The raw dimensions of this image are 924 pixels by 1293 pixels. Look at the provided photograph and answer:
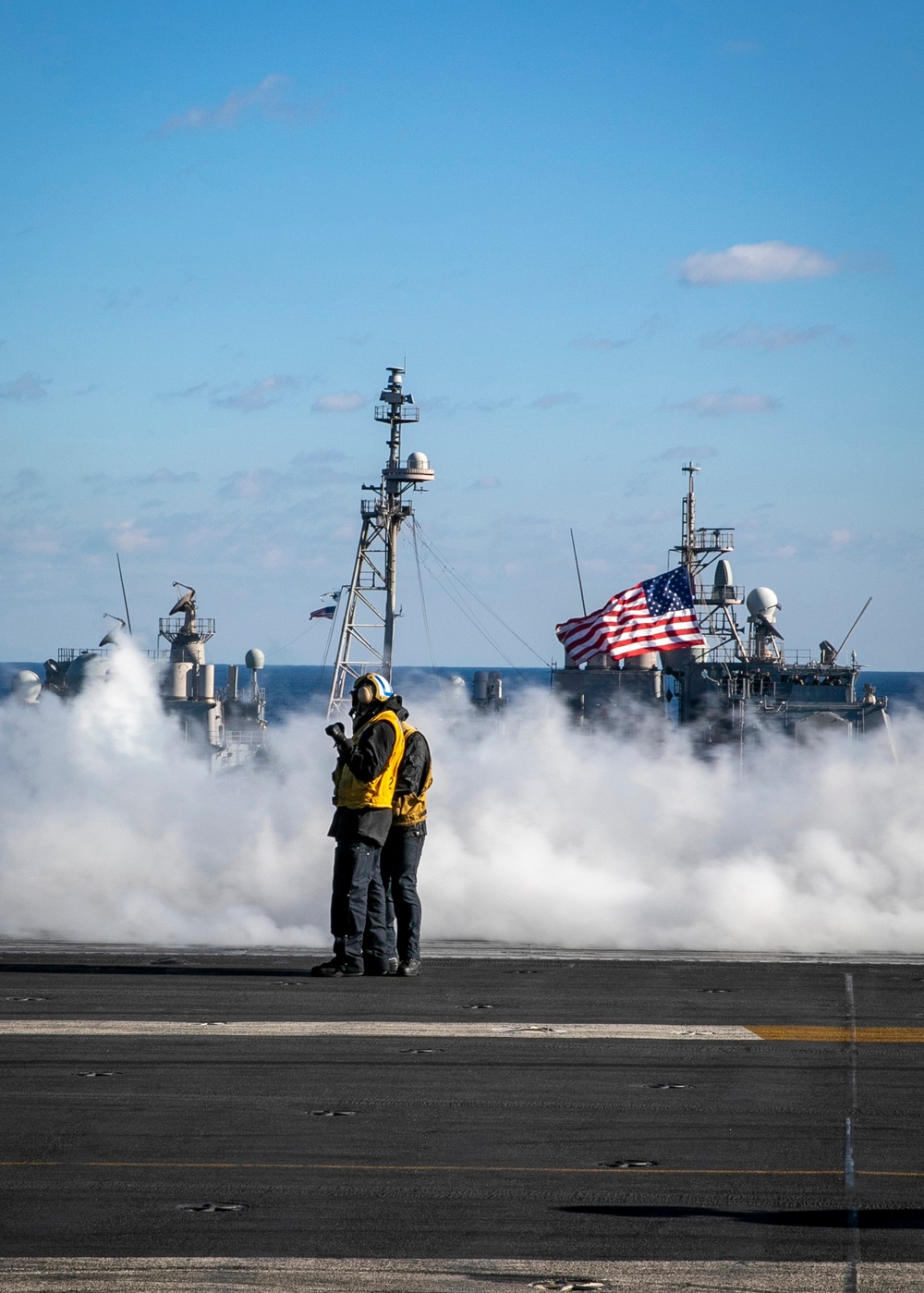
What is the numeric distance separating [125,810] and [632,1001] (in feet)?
25.1

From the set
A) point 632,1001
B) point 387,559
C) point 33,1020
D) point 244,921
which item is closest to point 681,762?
point 244,921

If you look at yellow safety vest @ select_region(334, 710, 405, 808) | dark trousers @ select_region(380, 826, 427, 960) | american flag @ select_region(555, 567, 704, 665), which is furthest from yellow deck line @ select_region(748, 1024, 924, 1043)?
american flag @ select_region(555, 567, 704, 665)

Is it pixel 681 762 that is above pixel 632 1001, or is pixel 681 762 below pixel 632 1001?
above

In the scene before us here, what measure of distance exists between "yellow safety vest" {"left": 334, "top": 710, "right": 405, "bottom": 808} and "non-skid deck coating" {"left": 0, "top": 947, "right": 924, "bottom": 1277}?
1447 millimetres

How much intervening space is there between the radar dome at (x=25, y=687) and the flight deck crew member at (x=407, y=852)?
47426 millimetres

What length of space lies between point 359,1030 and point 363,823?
225 cm

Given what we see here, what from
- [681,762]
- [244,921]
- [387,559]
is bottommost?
[244,921]

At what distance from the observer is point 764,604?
53.3 m

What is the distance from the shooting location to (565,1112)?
7.11m

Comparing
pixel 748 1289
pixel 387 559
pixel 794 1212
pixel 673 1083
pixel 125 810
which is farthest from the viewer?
pixel 387 559

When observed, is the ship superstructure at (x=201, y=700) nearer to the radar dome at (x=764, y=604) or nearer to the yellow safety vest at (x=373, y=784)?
the radar dome at (x=764, y=604)

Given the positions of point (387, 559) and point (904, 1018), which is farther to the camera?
point (387, 559)

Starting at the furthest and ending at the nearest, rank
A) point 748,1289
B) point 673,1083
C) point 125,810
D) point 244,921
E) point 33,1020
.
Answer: point 125,810, point 244,921, point 33,1020, point 673,1083, point 748,1289

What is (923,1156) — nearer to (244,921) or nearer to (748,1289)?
(748,1289)
